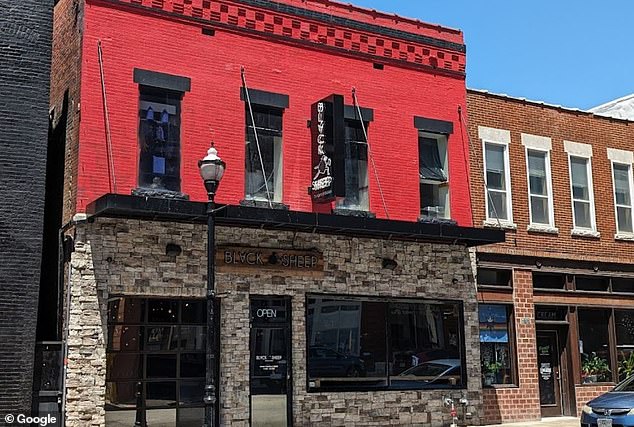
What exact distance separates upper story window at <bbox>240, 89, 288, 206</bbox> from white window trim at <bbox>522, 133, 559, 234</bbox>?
7.10m

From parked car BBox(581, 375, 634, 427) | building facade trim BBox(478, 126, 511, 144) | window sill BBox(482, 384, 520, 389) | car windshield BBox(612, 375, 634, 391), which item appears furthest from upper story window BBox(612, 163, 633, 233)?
parked car BBox(581, 375, 634, 427)

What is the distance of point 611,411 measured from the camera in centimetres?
1419

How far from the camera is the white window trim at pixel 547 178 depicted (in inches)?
808

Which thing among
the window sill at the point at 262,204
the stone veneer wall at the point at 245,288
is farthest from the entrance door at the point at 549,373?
the window sill at the point at 262,204

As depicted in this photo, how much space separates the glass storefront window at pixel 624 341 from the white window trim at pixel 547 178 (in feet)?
10.9

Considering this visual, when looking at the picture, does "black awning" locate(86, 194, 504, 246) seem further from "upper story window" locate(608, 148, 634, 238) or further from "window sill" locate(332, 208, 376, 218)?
"upper story window" locate(608, 148, 634, 238)

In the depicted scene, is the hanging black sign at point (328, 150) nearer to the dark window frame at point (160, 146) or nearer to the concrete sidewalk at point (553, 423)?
the dark window frame at point (160, 146)

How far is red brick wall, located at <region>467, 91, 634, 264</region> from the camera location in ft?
65.9

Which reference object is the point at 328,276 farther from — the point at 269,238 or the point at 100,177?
the point at 100,177

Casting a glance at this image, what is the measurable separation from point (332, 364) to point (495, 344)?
485 centimetres

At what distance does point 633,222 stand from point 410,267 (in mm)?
8118

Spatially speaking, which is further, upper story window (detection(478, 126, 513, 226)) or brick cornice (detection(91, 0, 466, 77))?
upper story window (detection(478, 126, 513, 226))

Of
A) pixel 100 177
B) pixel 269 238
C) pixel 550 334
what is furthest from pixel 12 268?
pixel 550 334

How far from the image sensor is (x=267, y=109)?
56.2 ft
